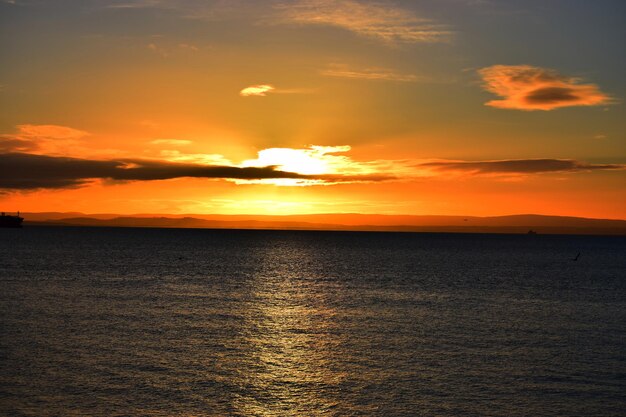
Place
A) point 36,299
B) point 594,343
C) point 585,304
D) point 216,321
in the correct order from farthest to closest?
point 585,304
point 36,299
point 216,321
point 594,343

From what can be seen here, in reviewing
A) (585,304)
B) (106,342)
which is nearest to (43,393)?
(106,342)

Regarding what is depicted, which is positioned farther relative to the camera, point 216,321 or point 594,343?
point 216,321

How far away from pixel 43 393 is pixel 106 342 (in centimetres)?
1297

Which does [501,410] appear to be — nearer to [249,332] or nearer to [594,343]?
[594,343]

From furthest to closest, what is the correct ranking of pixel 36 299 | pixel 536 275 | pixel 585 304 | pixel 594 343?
pixel 536 275 < pixel 585 304 < pixel 36 299 < pixel 594 343

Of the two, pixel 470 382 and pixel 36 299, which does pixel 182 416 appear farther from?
pixel 36 299

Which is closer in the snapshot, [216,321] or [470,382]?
[470,382]

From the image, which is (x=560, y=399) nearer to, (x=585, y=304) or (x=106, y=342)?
(x=106, y=342)

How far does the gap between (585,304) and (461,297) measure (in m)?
14.9

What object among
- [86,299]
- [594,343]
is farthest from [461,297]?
[86,299]

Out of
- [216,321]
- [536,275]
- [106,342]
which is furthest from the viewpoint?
[536,275]

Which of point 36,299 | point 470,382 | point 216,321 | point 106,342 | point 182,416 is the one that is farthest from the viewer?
point 36,299

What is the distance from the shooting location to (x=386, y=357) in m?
41.8

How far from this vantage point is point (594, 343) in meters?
47.8
